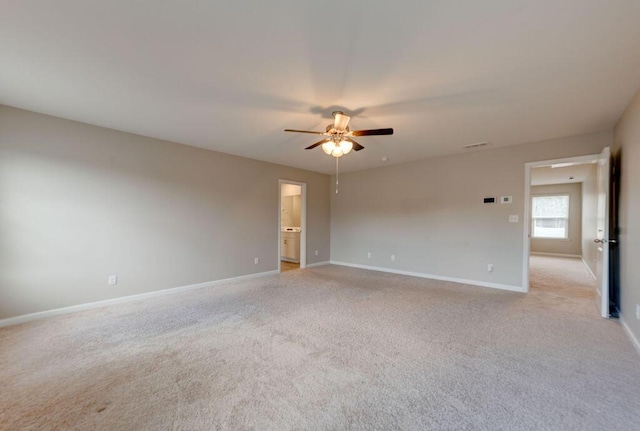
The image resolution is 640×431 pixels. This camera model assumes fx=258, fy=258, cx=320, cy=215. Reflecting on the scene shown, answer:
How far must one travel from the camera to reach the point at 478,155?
4824mm

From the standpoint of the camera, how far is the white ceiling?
5.37ft

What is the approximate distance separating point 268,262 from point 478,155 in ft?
15.4

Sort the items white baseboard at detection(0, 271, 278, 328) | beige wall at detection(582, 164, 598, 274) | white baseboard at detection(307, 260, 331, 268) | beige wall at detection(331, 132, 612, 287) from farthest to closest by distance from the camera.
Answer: white baseboard at detection(307, 260, 331, 268) → beige wall at detection(582, 164, 598, 274) → beige wall at detection(331, 132, 612, 287) → white baseboard at detection(0, 271, 278, 328)

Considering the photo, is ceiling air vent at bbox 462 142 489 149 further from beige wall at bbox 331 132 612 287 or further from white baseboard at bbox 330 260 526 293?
white baseboard at bbox 330 260 526 293

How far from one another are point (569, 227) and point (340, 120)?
958 centimetres

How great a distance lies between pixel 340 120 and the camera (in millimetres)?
2895

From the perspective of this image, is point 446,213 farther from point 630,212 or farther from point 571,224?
point 571,224

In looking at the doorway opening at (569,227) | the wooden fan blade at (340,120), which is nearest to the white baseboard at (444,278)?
the doorway opening at (569,227)

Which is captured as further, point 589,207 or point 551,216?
point 551,216

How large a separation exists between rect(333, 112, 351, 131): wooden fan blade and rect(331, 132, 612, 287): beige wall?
317 cm

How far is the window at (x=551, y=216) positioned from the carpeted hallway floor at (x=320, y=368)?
6.46 metres

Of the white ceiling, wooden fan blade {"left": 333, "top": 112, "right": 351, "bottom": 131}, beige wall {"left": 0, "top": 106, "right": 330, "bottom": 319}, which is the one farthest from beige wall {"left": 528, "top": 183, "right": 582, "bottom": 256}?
beige wall {"left": 0, "top": 106, "right": 330, "bottom": 319}

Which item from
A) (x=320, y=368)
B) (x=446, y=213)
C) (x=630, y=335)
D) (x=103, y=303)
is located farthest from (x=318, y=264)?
(x=630, y=335)

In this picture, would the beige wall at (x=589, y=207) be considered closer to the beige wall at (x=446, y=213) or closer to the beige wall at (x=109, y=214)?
the beige wall at (x=446, y=213)
